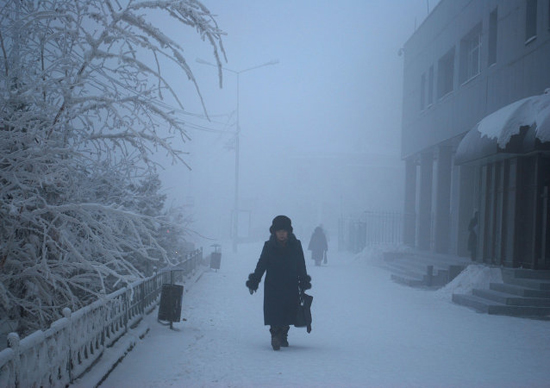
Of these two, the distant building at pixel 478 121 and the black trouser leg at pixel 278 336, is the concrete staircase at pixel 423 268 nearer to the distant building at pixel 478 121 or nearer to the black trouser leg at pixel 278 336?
the distant building at pixel 478 121

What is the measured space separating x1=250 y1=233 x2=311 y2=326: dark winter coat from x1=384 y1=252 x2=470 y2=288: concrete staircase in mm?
9880

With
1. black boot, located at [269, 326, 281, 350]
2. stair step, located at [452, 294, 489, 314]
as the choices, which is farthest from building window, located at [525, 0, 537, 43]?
black boot, located at [269, 326, 281, 350]

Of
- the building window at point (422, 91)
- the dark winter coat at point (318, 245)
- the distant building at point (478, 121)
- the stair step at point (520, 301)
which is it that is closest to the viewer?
the stair step at point (520, 301)

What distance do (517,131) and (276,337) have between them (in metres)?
8.30

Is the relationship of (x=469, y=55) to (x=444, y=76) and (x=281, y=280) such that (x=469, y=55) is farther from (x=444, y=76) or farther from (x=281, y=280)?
(x=281, y=280)

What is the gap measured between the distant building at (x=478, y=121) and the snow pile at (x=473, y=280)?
0.62 metres

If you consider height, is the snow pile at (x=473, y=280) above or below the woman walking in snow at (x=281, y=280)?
below

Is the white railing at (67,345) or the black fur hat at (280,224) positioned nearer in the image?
the white railing at (67,345)

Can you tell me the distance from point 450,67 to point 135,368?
21279mm

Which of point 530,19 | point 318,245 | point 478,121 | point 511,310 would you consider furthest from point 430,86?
point 511,310

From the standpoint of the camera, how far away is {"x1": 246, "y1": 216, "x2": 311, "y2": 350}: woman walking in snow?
7621 mm

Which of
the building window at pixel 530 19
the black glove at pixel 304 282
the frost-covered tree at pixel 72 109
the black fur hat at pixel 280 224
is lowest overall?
the black glove at pixel 304 282

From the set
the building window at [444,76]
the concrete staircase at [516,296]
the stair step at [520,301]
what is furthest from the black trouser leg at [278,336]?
the building window at [444,76]

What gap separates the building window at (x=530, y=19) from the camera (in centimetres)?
1513
